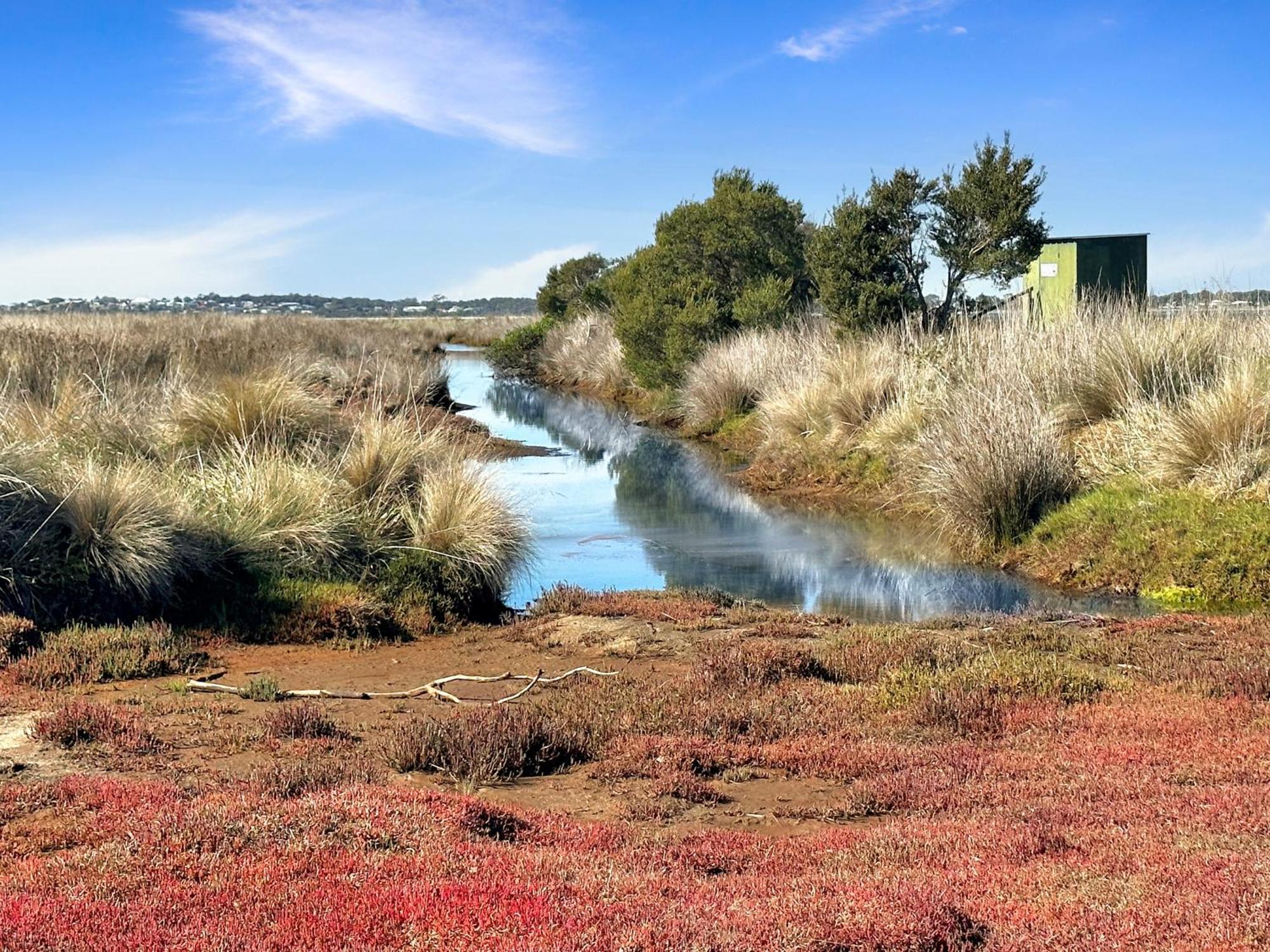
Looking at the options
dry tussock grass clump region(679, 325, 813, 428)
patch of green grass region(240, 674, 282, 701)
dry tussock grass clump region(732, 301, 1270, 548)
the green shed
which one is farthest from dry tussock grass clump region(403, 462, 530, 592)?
the green shed

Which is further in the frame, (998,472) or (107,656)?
(998,472)

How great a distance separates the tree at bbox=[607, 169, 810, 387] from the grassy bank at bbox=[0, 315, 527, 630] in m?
16.5

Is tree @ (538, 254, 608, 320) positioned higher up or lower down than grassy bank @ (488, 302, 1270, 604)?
higher up

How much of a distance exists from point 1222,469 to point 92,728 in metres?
12.0

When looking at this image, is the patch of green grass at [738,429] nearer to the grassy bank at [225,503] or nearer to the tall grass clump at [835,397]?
the tall grass clump at [835,397]

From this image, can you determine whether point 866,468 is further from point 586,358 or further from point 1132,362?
point 586,358

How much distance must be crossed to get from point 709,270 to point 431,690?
26.4m

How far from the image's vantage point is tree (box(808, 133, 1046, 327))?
87.8ft

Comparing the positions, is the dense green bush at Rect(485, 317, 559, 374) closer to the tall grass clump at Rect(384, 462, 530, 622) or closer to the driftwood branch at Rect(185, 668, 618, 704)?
the tall grass clump at Rect(384, 462, 530, 622)

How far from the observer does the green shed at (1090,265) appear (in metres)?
32.8

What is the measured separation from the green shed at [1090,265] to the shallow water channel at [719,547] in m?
12.1

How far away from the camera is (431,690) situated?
8.65m

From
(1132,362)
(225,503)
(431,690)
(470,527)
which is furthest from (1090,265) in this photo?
(431,690)

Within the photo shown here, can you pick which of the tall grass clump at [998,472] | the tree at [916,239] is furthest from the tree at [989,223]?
the tall grass clump at [998,472]
